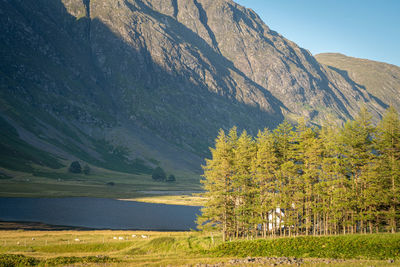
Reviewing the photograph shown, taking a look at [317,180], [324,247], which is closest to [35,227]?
[317,180]

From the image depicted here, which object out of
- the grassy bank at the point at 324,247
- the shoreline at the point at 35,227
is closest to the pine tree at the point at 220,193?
the grassy bank at the point at 324,247

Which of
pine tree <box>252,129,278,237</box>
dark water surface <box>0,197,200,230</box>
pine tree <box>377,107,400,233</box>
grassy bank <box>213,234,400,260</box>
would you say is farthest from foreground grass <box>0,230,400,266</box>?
dark water surface <box>0,197,200,230</box>

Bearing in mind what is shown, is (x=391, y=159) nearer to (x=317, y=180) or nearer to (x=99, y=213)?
(x=317, y=180)

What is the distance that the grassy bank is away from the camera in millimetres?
36281

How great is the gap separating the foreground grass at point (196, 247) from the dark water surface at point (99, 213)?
37.1 m

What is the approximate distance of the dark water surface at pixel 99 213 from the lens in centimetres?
10062

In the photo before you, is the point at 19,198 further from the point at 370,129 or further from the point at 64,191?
the point at 370,129

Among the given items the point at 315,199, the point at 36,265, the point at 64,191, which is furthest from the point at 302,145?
the point at 64,191

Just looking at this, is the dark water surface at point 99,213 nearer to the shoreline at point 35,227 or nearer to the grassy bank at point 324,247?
the shoreline at point 35,227

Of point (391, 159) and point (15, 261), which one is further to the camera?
point (391, 159)

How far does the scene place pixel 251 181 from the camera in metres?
59.0

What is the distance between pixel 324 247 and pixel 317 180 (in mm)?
20660

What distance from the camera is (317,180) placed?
192 feet

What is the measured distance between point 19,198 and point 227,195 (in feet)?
384
